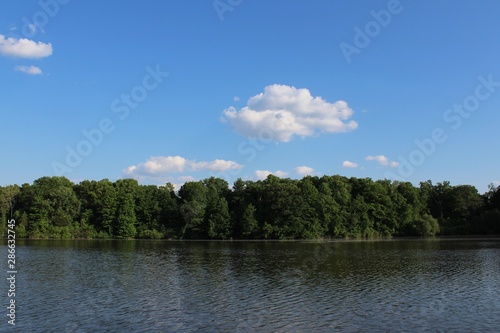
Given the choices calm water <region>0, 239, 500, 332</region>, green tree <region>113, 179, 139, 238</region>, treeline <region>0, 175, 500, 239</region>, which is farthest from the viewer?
green tree <region>113, 179, 139, 238</region>

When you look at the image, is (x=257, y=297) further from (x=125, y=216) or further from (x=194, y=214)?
(x=125, y=216)

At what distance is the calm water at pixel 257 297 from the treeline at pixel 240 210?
5638 centimetres

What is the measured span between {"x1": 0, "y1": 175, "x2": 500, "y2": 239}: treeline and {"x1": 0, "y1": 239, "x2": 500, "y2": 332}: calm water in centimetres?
5638

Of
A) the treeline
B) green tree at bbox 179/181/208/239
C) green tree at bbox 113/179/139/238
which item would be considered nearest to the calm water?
the treeline

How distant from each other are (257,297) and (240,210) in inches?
3174

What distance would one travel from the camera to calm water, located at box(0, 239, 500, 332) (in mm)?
21719

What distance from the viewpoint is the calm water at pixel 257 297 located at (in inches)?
855

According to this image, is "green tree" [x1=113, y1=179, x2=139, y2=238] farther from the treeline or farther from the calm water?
the calm water

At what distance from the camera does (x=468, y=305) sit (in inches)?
1022

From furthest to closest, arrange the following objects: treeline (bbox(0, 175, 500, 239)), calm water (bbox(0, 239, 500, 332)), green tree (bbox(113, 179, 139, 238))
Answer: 1. green tree (bbox(113, 179, 139, 238))
2. treeline (bbox(0, 175, 500, 239))
3. calm water (bbox(0, 239, 500, 332))

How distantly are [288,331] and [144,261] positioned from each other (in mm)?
33478

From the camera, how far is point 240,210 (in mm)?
109125

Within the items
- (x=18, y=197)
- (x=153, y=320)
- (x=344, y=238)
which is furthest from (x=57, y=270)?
(x=18, y=197)

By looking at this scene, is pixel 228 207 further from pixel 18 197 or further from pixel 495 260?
pixel 495 260
